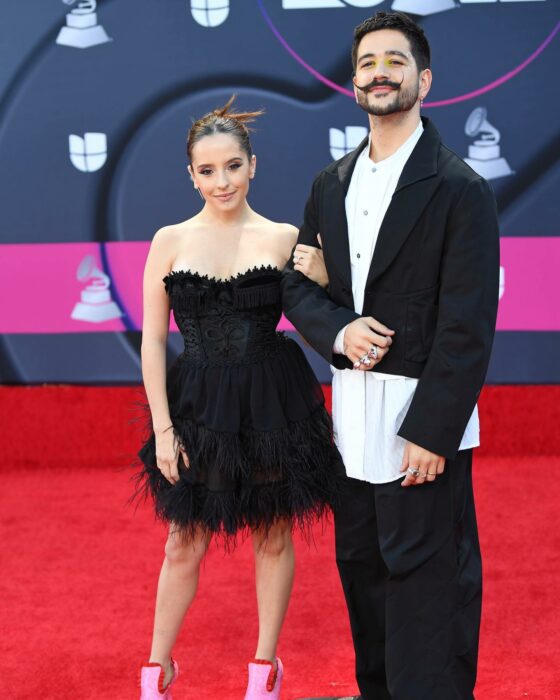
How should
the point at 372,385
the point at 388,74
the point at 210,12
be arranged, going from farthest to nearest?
the point at 210,12 → the point at 372,385 → the point at 388,74

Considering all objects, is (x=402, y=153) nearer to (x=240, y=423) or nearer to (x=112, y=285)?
(x=240, y=423)

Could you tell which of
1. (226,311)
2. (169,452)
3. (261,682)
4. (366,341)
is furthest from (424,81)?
(261,682)

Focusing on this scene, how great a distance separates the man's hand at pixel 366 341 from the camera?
2047mm

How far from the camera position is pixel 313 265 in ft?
7.23

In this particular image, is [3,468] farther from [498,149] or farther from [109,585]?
[498,149]

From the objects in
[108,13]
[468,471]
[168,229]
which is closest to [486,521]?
[468,471]

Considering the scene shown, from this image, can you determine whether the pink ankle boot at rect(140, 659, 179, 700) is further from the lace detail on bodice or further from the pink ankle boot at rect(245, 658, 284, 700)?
the lace detail on bodice

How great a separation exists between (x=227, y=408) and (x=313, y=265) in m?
0.36

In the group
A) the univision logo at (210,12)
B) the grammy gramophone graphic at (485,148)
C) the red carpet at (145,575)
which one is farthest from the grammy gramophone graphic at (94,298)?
the grammy gramophone graphic at (485,148)

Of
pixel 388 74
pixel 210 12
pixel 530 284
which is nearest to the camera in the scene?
pixel 388 74

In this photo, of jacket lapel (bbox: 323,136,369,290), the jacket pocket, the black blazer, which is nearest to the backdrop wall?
jacket lapel (bbox: 323,136,369,290)

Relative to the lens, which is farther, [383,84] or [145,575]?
[145,575]

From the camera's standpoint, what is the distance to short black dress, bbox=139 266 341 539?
227cm

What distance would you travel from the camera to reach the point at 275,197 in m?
4.18
